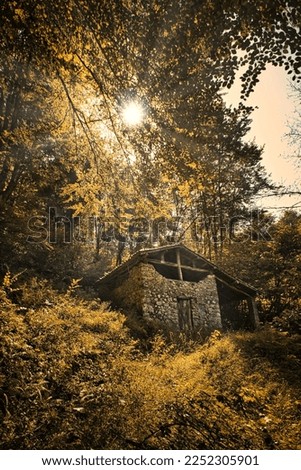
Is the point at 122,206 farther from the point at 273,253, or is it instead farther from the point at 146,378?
the point at 273,253

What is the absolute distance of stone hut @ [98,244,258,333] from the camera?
13273 mm

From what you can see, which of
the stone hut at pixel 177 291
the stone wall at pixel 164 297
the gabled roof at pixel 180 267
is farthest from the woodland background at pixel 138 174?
the gabled roof at pixel 180 267

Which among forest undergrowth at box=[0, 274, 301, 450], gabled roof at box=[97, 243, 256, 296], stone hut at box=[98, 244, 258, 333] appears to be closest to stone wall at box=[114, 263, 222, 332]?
stone hut at box=[98, 244, 258, 333]

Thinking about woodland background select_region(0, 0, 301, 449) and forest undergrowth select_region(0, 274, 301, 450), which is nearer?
forest undergrowth select_region(0, 274, 301, 450)

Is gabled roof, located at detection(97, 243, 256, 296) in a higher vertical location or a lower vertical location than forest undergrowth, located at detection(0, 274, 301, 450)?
higher

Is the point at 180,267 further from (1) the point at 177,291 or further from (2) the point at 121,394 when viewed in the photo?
(2) the point at 121,394

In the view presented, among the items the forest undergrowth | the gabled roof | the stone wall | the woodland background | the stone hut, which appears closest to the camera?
the forest undergrowth

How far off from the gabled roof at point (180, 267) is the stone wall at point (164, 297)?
645 millimetres

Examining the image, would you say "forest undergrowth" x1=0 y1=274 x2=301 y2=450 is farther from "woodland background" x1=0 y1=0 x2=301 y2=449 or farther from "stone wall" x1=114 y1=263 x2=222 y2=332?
"stone wall" x1=114 y1=263 x2=222 y2=332

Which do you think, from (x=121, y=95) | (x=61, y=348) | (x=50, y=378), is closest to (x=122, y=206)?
(x=121, y=95)

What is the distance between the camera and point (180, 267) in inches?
596

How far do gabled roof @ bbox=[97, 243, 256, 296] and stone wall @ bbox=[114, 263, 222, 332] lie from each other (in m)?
0.65

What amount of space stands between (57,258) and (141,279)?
6.39 metres

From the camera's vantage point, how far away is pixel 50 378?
5184 millimetres
